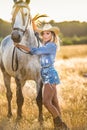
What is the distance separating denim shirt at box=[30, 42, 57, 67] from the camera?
6219 millimetres

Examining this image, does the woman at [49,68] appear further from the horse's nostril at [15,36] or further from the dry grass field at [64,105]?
the dry grass field at [64,105]

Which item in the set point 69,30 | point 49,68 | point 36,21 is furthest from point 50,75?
point 69,30

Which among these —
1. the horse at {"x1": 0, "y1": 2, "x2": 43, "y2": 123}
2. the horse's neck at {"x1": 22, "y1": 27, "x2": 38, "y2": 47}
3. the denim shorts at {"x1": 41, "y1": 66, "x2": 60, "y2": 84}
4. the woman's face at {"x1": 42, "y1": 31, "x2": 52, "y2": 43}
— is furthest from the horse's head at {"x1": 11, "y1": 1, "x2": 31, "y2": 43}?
the denim shorts at {"x1": 41, "y1": 66, "x2": 60, "y2": 84}

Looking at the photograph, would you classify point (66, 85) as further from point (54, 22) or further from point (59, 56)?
point (59, 56)

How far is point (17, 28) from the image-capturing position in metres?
6.45

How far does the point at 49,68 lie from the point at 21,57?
817 mm

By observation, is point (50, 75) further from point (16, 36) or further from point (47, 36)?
point (16, 36)

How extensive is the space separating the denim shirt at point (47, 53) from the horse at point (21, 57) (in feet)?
1.08

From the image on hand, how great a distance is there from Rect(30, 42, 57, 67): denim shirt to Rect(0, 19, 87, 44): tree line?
1.66m

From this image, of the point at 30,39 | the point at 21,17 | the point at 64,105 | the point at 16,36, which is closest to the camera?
the point at 16,36

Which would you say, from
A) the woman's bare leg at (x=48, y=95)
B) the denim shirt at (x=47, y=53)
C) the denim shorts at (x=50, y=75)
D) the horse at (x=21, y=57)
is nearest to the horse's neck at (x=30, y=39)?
the horse at (x=21, y=57)

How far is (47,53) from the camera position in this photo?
6219 mm

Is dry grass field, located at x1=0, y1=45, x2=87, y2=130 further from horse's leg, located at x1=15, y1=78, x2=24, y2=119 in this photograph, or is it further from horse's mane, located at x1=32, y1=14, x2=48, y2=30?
horse's mane, located at x1=32, y1=14, x2=48, y2=30

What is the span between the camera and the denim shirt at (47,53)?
6219 mm
